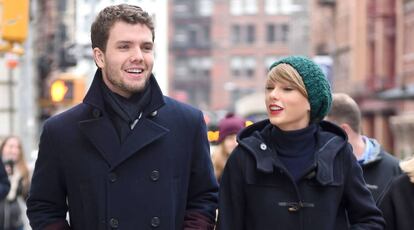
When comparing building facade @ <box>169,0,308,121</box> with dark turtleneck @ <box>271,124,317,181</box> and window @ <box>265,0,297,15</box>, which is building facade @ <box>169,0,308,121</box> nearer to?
window @ <box>265,0,297,15</box>

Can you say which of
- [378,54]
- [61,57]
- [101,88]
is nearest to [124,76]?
[101,88]

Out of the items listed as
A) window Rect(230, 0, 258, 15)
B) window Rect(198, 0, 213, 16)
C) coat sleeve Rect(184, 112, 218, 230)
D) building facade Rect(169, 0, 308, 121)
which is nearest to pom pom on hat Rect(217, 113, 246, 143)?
coat sleeve Rect(184, 112, 218, 230)

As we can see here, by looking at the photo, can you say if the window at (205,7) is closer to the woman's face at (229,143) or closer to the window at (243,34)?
the window at (243,34)

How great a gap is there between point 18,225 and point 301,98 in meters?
8.67

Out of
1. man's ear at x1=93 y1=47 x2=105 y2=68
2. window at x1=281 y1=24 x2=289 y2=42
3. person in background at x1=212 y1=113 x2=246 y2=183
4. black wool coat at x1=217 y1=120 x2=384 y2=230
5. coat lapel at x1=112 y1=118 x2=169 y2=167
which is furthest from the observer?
window at x1=281 y1=24 x2=289 y2=42

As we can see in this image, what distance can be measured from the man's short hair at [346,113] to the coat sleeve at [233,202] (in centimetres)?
276

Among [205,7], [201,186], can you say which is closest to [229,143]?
[201,186]

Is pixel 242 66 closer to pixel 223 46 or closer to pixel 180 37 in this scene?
pixel 223 46

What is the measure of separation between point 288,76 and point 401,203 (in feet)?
3.02

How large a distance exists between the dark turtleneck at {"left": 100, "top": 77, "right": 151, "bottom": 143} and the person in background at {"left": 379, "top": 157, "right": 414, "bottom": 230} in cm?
124

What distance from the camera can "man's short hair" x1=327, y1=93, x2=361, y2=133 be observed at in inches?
330

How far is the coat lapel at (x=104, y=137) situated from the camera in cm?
579

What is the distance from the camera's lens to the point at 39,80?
38688 millimetres

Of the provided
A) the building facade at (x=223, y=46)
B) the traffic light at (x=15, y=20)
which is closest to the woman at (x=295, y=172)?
the traffic light at (x=15, y=20)
